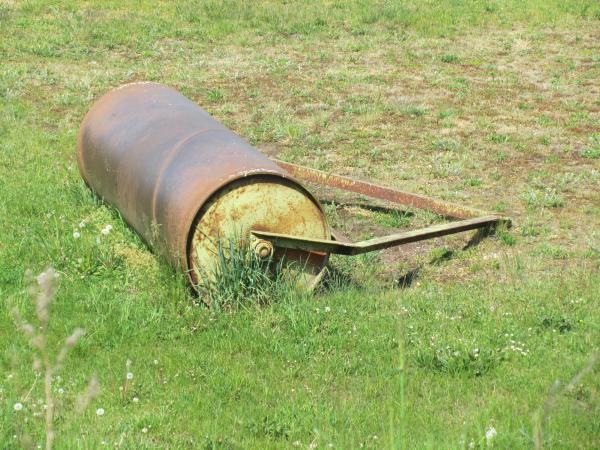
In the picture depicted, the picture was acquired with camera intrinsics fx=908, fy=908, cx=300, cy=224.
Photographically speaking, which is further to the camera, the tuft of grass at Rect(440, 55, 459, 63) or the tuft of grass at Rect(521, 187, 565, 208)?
the tuft of grass at Rect(440, 55, 459, 63)

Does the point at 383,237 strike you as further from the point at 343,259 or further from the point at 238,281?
the point at 238,281

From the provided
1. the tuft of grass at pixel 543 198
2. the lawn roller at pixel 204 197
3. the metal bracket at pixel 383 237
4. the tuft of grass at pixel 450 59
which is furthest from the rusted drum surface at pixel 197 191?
the tuft of grass at pixel 450 59

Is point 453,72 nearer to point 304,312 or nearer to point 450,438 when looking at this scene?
point 304,312

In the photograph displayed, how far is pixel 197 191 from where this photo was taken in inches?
246

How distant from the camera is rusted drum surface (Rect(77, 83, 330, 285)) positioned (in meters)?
6.27

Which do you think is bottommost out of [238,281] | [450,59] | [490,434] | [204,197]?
[450,59]

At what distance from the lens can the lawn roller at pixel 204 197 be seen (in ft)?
20.6

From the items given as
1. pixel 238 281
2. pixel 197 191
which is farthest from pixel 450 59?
Answer: pixel 238 281

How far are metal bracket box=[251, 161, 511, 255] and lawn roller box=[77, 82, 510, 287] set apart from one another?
13 millimetres

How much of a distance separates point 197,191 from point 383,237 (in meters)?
1.56

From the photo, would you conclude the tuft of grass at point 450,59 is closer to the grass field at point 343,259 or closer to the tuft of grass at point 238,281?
the grass field at point 343,259

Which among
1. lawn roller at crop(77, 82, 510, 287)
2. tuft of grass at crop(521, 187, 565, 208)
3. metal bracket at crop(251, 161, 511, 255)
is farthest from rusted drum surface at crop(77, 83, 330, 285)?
tuft of grass at crop(521, 187, 565, 208)

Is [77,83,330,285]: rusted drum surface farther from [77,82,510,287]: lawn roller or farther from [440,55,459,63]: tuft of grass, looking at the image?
[440,55,459,63]: tuft of grass

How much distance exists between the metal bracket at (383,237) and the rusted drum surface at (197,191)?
205 millimetres
